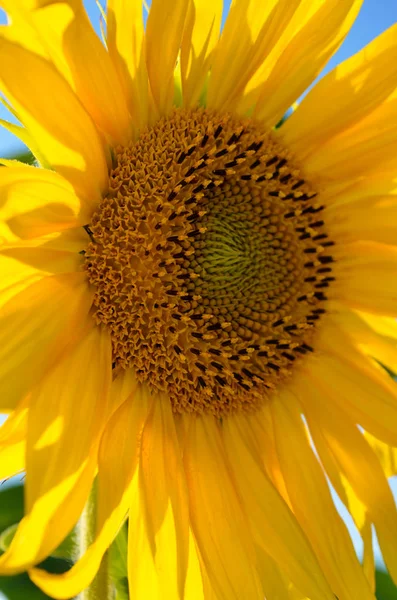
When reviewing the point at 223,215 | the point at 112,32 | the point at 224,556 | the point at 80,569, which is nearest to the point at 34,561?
the point at 80,569

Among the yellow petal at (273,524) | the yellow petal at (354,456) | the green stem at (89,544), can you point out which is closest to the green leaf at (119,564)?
the green stem at (89,544)

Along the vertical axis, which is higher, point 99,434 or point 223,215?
point 223,215

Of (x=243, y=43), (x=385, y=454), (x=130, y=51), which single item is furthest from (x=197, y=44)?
(x=385, y=454)

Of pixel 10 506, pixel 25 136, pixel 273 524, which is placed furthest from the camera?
pixel 10 506

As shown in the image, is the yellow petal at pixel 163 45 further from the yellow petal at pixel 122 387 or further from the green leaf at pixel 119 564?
the green leaf at pixel 119 564

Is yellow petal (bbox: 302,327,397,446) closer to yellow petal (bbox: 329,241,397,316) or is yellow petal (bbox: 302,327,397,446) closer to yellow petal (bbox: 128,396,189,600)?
yellow petal (bbox: 329,241,397,316)

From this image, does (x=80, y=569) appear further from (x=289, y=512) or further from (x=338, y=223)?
(x=338, y=223)

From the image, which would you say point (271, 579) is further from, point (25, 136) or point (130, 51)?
point (130, 51)
